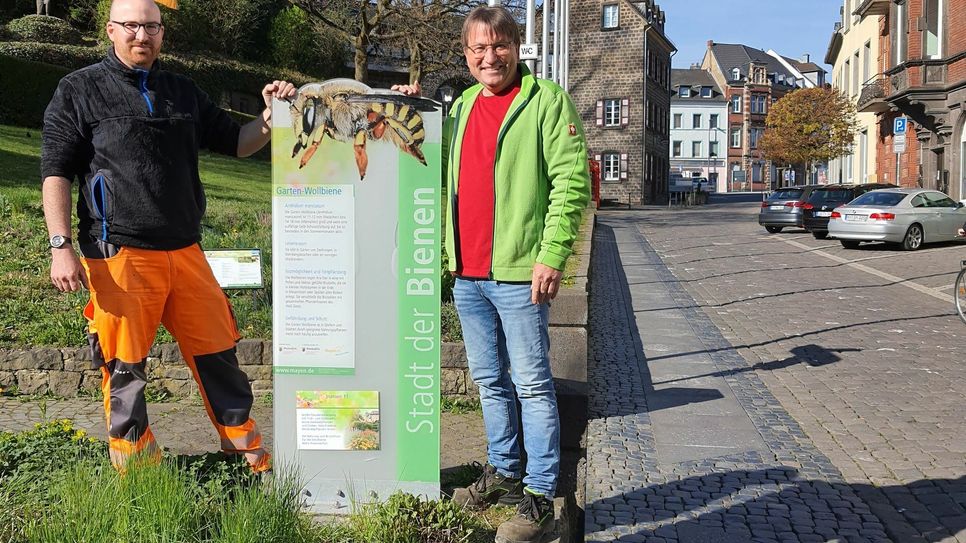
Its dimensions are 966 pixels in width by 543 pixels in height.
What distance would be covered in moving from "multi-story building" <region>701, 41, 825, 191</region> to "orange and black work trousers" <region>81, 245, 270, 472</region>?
10127 cm

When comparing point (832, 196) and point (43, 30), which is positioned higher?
point (43, 30)

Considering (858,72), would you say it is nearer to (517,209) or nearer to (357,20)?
(357,20)

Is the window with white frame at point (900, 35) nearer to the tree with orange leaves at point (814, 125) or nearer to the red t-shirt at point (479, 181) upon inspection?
the tree with orange leaves at point (814, 125)

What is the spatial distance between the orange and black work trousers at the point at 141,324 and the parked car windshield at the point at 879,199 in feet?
70.1

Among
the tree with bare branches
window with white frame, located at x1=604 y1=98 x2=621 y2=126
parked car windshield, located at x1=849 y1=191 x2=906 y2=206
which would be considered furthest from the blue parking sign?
window with white frame, located at x1=604 y1=98 x2=621 y2=126

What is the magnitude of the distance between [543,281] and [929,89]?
3202 cm

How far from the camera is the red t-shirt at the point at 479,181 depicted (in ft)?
12.3

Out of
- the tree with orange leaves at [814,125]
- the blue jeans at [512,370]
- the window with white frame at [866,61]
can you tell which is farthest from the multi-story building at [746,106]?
the blue jeans at [512,370]

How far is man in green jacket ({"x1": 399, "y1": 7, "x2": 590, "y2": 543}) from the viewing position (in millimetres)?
3676

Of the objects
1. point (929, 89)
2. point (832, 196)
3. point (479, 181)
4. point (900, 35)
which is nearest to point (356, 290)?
point (479, 181)

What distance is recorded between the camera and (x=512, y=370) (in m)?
3.88

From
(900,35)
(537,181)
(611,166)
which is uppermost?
(900,35)

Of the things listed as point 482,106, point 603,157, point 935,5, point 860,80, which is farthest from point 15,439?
point 603,157

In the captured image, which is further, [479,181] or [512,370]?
[512,370]
